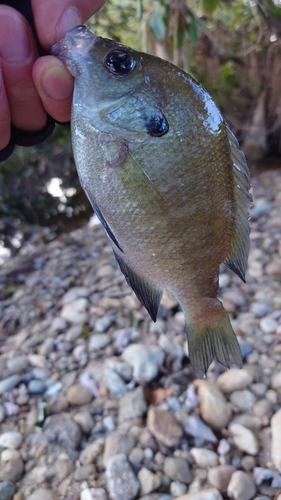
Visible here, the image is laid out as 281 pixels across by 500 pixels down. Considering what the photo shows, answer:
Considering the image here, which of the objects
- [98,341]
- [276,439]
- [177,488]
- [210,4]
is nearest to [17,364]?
[98,341]

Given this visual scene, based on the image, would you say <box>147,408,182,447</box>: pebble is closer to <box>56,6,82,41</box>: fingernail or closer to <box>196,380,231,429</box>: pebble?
<box>196,380,231,429</box>: pebble

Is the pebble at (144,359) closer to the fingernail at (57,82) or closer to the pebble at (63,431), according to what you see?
the pebble at (63,431)

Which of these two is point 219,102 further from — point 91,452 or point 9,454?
point 9,454

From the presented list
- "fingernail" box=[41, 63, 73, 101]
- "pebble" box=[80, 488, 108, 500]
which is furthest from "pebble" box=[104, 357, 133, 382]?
"fingernail" box=[41, 63, 73, 101]

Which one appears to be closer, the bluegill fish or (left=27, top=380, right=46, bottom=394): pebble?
the bluegill fish

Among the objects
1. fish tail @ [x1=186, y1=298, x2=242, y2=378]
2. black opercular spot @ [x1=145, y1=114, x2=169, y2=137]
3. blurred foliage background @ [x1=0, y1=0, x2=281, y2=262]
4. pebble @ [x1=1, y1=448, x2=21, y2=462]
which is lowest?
blurred foliage background @ [x1=0, y1=0, x2=281, y2=262]

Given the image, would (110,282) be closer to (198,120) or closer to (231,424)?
(231,424)
